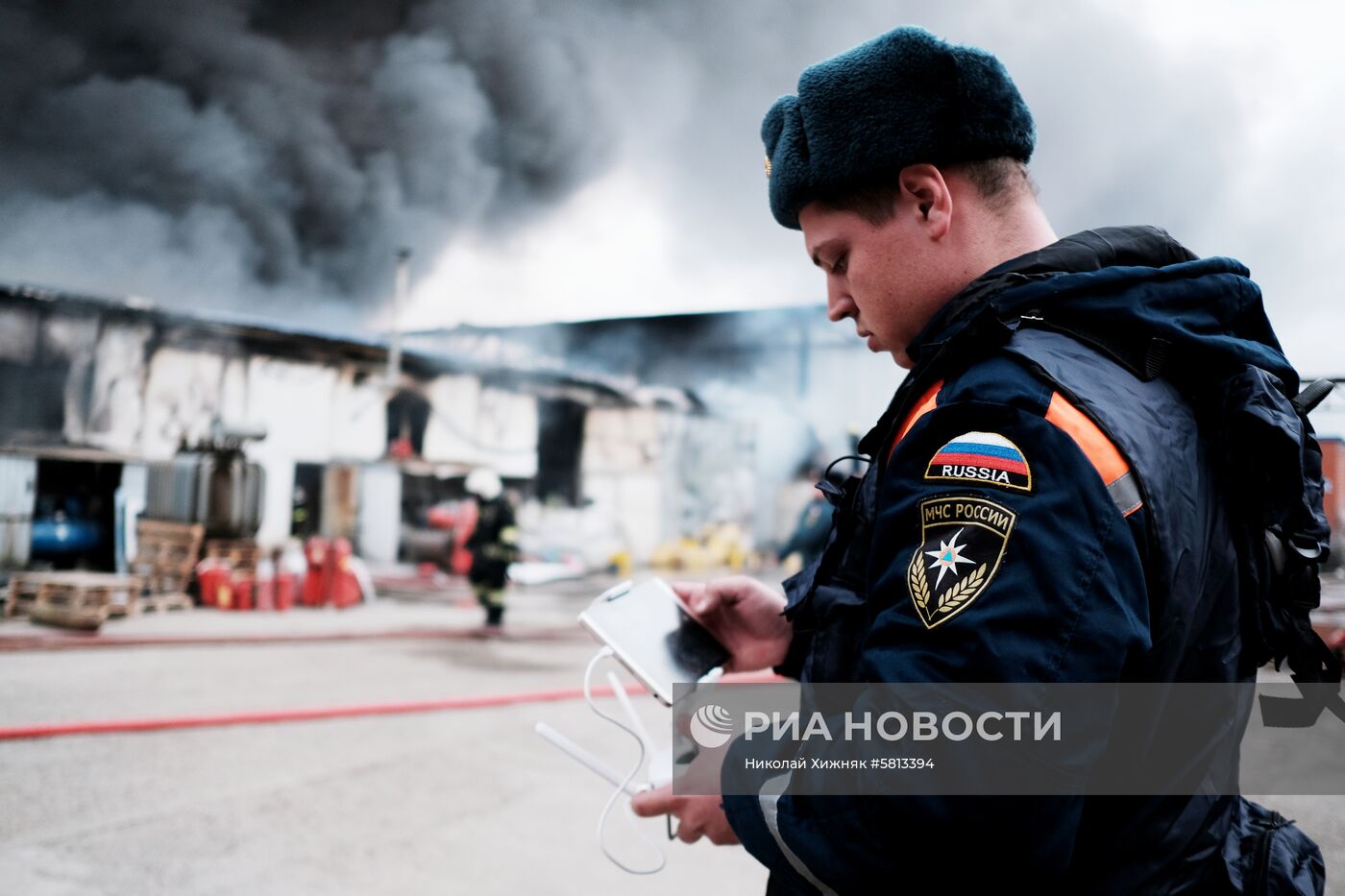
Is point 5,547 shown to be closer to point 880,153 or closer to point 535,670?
point 535,670

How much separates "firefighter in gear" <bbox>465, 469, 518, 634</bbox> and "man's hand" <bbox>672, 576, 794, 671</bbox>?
303 inches

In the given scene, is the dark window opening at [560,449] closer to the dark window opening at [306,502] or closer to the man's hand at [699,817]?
the dark window opening at [306,502]

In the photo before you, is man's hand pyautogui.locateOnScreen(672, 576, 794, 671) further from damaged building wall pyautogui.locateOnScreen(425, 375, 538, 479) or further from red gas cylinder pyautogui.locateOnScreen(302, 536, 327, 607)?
damaged building wall pyautogui.locateOnScreen(425, 375, 538, 479)

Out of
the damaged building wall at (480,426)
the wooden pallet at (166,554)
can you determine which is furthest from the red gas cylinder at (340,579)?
the damaged building wall at (480,426)

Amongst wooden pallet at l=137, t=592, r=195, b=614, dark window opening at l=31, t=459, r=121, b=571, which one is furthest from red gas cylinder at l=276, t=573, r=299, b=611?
dark window opening at l=31, t=459, r=121, b=571

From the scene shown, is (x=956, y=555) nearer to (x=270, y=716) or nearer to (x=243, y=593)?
(x=270, y=716)

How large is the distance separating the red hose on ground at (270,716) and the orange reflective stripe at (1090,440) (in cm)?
338

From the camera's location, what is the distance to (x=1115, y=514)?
691 millimetres

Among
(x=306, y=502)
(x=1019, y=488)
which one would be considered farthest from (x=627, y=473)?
(x=1019, y=488)

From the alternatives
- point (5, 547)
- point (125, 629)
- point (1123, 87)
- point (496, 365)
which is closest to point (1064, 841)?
point (125, 629)

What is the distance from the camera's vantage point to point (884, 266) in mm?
962

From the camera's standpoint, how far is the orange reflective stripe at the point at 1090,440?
0.71 meters

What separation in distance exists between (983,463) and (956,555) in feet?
Answer: 0.27

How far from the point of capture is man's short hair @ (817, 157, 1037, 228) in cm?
94
